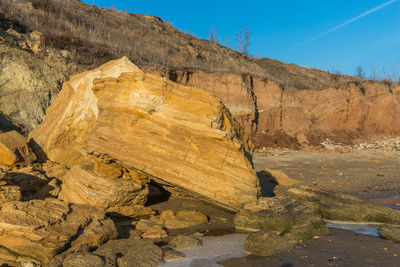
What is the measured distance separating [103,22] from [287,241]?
2339 cm

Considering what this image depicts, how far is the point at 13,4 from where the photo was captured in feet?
58.3

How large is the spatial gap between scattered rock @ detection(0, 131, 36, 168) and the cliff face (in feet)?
33.0

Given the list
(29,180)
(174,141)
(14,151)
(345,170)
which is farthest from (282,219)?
(345,170)

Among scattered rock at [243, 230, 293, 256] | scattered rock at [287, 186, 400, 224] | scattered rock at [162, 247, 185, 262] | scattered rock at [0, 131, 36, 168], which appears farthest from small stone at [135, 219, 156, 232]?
scattered rock at [287, 186, 400, 224]

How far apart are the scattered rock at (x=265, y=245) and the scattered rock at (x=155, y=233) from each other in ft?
4.25

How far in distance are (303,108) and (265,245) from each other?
17.7m

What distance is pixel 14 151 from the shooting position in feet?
19.5

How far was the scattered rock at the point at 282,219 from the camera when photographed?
15.6ft

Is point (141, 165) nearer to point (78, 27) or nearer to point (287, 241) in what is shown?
point (287, 241)

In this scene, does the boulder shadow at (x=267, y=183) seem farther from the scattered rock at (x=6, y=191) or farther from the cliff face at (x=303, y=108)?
the cliff face at (x=303, y=108)

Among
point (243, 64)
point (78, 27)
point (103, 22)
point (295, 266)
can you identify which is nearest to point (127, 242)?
point (295, 266)

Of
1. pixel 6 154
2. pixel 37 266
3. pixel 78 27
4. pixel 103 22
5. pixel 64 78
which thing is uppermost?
pixel 103 22

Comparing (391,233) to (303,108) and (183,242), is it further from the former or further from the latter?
(303,108)

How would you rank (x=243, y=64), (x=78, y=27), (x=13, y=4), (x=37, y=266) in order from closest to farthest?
(x=37, y=266) < (x=13, y=4) < (x=78, y=27) < (x=243, y=64)
